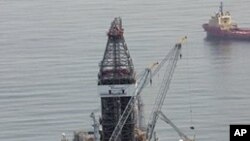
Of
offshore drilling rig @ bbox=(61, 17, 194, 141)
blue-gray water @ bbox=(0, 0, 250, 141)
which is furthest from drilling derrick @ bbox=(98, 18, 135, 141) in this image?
blue-gray water @ bbox=(0, 0, 250, 141)

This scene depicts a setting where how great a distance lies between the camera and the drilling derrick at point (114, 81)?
47.2 m

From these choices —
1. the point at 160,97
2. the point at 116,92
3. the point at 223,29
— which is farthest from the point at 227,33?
the point at 116,92

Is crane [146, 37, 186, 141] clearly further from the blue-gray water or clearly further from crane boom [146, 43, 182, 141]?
the blue-gray water

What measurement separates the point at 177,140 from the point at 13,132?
37.1 feet

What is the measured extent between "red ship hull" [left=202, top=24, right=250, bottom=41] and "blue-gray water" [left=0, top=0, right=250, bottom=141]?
986 millimetres

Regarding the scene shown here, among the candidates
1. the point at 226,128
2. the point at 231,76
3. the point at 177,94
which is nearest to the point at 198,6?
the point at 231,76

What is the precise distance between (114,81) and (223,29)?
7366 centimetres

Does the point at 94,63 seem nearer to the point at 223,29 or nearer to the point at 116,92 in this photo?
the point at 223,29

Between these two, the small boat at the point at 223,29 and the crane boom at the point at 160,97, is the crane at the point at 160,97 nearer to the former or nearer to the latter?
the crane boom at the point at 160,97

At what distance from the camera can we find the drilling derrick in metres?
47.2

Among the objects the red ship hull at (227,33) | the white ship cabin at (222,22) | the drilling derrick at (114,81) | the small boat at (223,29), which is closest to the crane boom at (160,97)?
the drilling derrick at (114,81)

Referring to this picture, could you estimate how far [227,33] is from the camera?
118938 millimetres

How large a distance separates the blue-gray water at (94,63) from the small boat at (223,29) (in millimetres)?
1124

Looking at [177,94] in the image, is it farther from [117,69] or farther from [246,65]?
[117,69]
